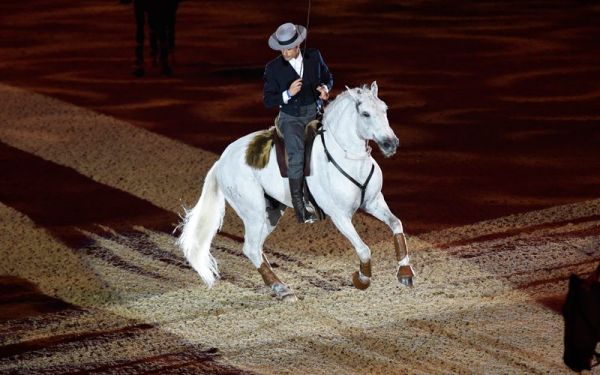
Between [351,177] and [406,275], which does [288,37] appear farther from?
[406,275]

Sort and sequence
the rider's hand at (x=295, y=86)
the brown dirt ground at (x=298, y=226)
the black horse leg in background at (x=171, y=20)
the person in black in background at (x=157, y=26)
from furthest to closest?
1. the black horse leg in background at (x=171, y=20)
2. the person in black in background at (x=157, y=26)
3. the rider's hand at (x=295, y=86)
4. the brown dirt ground at (x=298, y=226)

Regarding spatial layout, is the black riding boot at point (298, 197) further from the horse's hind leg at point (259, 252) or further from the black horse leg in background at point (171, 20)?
the black horse leg in background at point (171, 20)

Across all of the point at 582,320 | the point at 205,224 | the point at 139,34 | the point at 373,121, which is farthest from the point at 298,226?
the point at 139,34

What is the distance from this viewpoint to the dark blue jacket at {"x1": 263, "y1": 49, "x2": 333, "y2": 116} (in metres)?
10.4

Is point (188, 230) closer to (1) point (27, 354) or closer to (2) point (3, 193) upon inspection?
(1) point (27, 354)

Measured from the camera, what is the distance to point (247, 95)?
20438 mm

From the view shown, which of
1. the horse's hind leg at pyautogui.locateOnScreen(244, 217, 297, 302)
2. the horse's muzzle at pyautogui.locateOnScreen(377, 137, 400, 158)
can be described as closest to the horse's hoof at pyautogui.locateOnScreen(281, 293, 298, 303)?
the horse's hind leg at pyautogui.locateOnScreen(244, 217, 297, 302)

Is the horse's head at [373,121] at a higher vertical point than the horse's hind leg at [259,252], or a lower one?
higher

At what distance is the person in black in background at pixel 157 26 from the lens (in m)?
21.6

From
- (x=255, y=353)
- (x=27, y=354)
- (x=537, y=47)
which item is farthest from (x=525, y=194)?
(x=537, y=47)

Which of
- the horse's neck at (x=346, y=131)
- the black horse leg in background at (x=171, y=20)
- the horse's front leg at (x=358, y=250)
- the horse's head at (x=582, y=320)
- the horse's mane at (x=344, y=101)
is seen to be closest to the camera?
the horse's head at (x=582, y=320)

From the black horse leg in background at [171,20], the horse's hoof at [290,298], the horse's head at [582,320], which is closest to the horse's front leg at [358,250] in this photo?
the horse's hoof at [290,298]

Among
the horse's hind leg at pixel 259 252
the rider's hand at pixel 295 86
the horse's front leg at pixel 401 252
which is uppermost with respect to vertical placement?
the rider's hand at pixel 295 86

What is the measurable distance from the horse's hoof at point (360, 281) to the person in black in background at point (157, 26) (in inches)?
474
